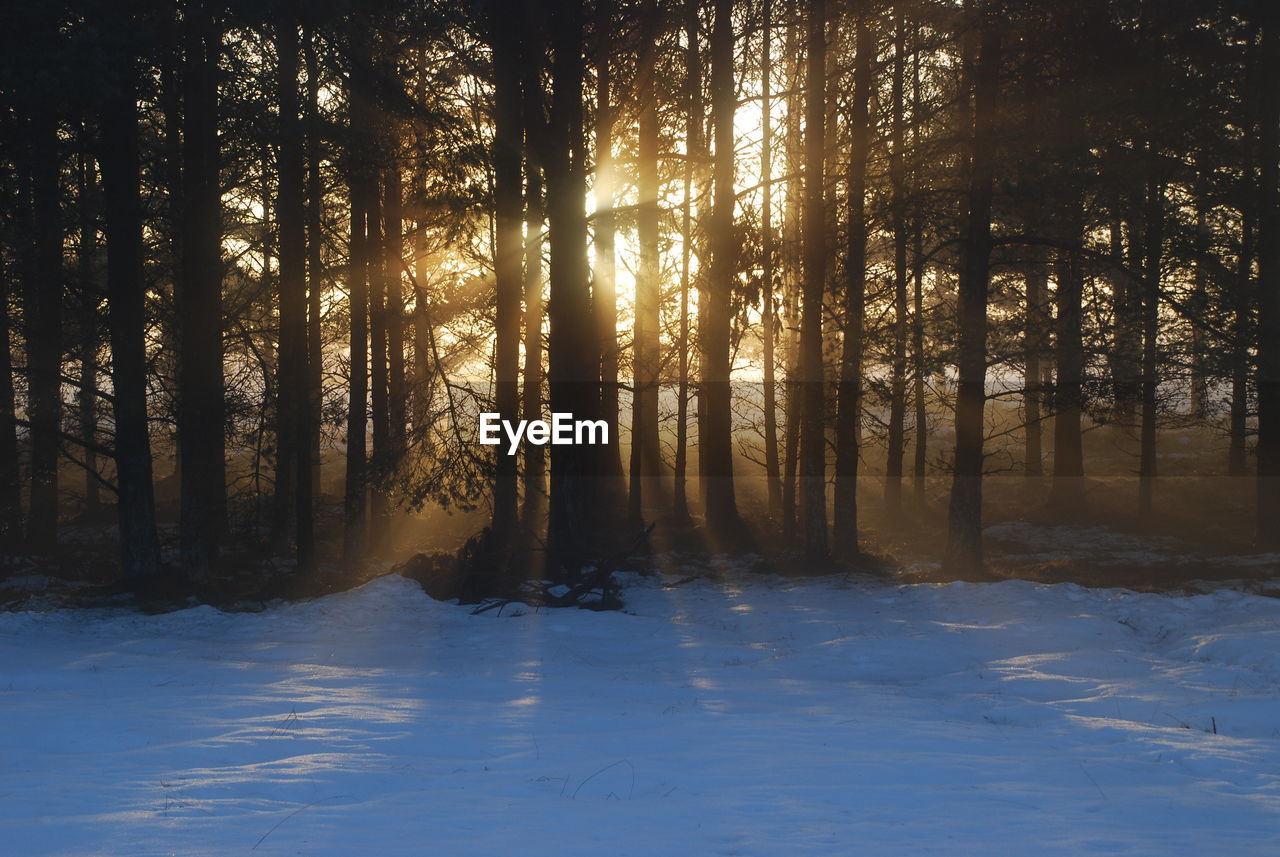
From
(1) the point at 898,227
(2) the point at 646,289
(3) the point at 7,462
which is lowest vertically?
(3) the point at 7,462

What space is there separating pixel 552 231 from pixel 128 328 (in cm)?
655

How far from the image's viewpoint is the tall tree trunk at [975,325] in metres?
16.4

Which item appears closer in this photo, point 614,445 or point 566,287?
point 566,287

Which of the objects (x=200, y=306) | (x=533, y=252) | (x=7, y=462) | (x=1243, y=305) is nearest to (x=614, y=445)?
(x=533, y=252)

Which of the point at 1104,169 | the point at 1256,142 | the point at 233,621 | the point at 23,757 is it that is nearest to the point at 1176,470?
the point at 1256,142

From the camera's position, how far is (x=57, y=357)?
18.4 m

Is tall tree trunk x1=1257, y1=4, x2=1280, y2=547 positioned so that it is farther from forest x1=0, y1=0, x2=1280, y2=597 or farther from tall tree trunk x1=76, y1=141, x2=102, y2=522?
tall tree trunk x1=76, y1=141, x2=102, y2=522

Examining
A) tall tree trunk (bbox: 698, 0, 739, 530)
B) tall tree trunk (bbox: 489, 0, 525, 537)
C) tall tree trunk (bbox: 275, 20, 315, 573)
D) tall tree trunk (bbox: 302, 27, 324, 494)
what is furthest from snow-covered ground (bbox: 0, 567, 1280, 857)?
tall tree trunk (bbox: 698, 0, 739, 530)

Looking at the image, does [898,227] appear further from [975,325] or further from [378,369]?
[378,369]

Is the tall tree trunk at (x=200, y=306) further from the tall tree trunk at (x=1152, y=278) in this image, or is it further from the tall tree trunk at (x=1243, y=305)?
the tall tree trunk at (x=1243, y=305)

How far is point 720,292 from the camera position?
773 inches

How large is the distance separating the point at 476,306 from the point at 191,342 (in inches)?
278

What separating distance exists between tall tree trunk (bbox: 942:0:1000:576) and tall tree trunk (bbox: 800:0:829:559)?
2209 millimetres

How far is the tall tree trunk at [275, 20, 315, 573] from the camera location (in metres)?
16.1
